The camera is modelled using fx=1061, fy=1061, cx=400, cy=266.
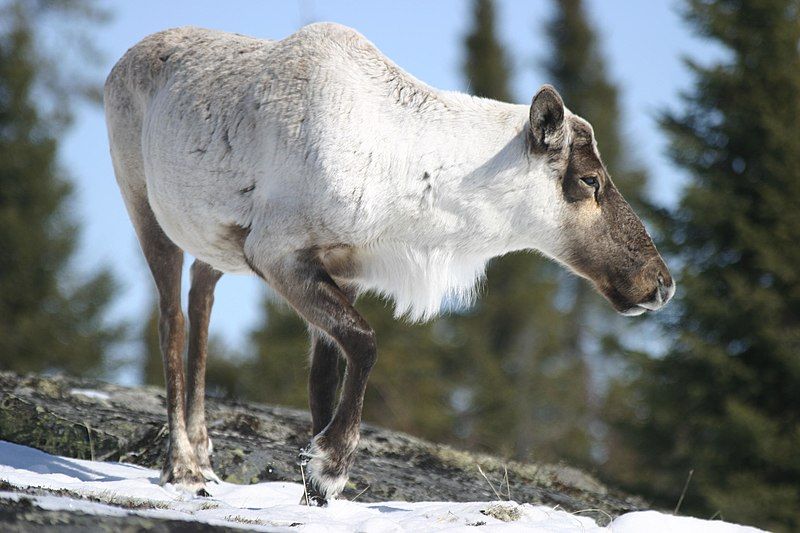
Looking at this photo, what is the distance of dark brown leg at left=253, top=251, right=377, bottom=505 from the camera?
501 centimetres

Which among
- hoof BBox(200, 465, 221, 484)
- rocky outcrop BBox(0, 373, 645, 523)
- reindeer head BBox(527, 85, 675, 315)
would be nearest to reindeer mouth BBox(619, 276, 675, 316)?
reindeer head BBox(527, 85, 675, 315)

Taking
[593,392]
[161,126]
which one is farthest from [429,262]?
[593,392]

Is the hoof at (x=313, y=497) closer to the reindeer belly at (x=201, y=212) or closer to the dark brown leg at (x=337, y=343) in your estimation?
the dark brown leg at (x=337, y=343)

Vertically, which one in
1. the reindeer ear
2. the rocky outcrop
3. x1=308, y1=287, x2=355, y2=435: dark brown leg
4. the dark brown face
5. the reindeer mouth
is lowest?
the rocky outcrop

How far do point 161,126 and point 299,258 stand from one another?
1.41 meters

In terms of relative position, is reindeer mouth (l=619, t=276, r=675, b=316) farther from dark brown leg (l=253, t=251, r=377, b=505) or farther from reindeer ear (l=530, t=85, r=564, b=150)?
dark brown leg (l=253, t=251, r=377, b=505)

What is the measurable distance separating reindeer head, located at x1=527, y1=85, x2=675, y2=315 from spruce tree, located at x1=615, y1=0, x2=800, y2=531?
733 cm

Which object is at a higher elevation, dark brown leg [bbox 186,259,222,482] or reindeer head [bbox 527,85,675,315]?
reindeer head [bbox 527,85,675,315]

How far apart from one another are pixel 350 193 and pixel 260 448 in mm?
2363

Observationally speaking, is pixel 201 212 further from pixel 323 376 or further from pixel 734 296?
pixel 734 296

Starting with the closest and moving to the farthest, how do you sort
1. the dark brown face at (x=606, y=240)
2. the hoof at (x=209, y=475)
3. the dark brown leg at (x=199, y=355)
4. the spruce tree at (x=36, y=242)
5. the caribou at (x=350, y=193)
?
the caribou at (x=350, y=193), the dark brown face at (x=606, y=240), the hoof at (x=209, y=475), the dark brown leg at (x=199, y=355), the spruce tree at (x=36, y=242)

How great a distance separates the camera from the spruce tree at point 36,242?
71.7ft

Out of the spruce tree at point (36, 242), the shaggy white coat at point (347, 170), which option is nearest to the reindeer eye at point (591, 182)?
the shaggy white coat at point (347, 170)

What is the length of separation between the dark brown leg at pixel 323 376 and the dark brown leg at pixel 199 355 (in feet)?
2.71
